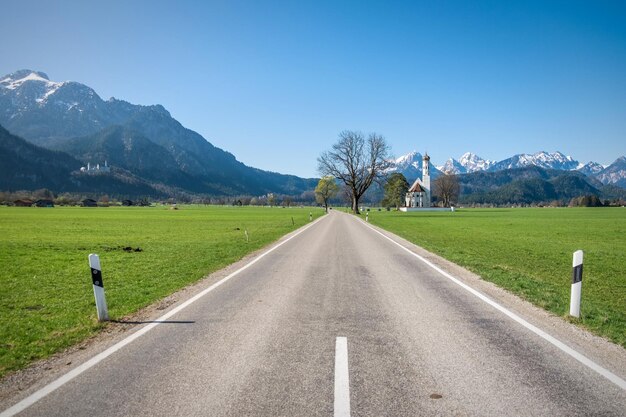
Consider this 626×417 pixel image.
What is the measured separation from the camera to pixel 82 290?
35.8ft

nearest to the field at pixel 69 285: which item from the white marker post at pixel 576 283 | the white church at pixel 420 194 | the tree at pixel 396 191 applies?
the white marker post at pixel 576 283

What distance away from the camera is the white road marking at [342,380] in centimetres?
377

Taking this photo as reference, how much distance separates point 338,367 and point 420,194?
13823 centimetres

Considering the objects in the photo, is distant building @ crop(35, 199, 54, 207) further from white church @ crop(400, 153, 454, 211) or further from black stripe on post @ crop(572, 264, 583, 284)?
black stripe on post @ crop(572, 264, 583, 284)

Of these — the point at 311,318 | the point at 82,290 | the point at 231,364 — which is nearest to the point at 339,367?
the point at 231,364

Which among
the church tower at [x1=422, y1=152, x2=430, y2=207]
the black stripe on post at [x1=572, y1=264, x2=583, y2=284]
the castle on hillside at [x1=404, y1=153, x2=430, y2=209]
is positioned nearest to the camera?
the black stripe on post at [x1=572, y1=264, x2=583, y2=284]

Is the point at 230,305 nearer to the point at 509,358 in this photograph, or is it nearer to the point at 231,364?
the point at 231,364

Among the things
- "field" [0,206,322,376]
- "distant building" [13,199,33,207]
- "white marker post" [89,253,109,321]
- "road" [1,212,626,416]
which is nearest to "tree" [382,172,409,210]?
"field" [0,206,322,376]

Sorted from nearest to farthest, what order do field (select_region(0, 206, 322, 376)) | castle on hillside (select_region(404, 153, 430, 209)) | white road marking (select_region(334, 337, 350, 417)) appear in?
white road marking (select_region(334, 337, 350, 417))
field (select_region(0, 206, 322, 376))
castle on hillside (select_region(404, 153, 430, 209))

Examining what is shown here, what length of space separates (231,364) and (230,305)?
3267mm

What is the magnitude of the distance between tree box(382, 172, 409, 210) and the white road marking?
128748 mm

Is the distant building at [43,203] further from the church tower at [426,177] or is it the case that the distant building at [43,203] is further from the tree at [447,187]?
the tree at [447,187]

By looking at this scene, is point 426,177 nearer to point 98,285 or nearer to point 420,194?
point 420,194

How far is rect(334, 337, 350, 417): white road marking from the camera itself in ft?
12.4
